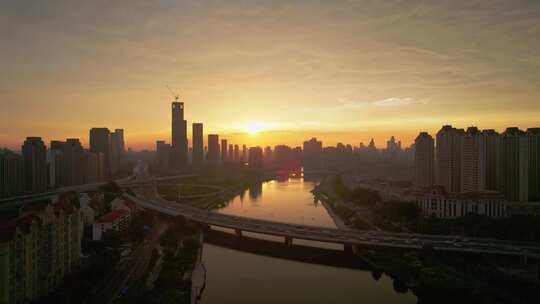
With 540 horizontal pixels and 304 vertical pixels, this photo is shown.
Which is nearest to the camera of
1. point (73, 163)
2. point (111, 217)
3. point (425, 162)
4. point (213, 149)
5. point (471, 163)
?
point (111, 217)

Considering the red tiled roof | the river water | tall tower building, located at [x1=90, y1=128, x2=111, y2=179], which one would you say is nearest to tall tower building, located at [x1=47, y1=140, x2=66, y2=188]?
tall tower building, located at [x1=90, y1=128, x2=111, y2=179]

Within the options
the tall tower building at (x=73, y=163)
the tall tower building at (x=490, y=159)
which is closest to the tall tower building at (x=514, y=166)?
the tall tower building at (x=490, y=159)

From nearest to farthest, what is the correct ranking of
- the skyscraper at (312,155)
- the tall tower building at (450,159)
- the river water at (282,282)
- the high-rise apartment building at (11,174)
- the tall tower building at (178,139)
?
the river water at (282,282)
the tall tower building at (450,159)
the high-rise apartment building at (11,174)
the tall tower building at (178,139)
the skyscraper at (312,155)

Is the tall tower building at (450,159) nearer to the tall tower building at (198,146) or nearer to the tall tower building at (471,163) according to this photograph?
the tall tower building at (471,163)

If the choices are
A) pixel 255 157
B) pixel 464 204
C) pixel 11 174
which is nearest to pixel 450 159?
pixel 464 204

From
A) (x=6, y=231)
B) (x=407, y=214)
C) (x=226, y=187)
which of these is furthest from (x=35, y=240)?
(x=226, y=187)

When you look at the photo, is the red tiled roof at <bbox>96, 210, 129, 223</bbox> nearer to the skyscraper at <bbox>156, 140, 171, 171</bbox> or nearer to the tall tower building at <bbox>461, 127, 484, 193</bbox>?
the tall tower building at <bbox>461, 127, 484, 193</bbox>

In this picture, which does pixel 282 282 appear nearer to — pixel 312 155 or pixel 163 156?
pixel 163 156

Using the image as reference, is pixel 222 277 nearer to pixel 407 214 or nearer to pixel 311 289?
pixel 311 289
